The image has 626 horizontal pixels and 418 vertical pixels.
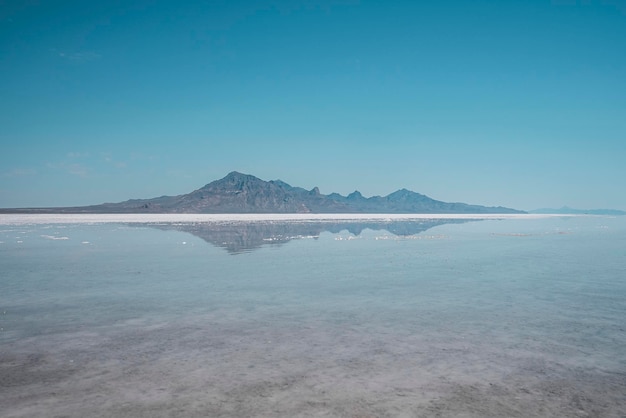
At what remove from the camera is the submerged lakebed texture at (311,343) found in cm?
615

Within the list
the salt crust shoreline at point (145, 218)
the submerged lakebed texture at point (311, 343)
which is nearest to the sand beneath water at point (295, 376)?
the submerged lakebed texture at point (311, 343)

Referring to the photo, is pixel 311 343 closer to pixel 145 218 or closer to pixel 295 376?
pixel 295 376

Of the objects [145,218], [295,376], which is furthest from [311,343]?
[145,218]

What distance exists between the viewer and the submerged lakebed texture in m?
6.15

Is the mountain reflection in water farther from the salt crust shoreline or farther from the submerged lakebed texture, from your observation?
the salt crust shoreline

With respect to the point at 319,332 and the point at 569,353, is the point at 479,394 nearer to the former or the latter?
the point at 569,353

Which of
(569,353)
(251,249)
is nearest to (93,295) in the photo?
(569,353)

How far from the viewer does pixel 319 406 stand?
5973mm

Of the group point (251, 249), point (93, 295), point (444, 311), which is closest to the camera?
point (444, 311)

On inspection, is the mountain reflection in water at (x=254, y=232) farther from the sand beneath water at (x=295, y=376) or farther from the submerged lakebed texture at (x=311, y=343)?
the sand beneath water at (x=295, y=376)

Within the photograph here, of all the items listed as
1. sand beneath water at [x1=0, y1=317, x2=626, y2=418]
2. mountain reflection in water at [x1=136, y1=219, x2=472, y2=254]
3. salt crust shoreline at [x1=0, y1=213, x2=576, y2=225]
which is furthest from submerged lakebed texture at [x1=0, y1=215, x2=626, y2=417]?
salt crust shoreline at [x1=0, y1=213, x2=576, y2=225]

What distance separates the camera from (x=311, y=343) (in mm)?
8703

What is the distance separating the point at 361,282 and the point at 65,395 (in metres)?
10.7

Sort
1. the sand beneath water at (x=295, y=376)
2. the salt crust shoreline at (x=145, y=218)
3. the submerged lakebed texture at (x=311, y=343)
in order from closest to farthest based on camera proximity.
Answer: the sand beneath water at (x=295, y=376) → the submerged lakebed texture at (x=311, y=343) → the salt crust shoreline at (x=145, y=218)
